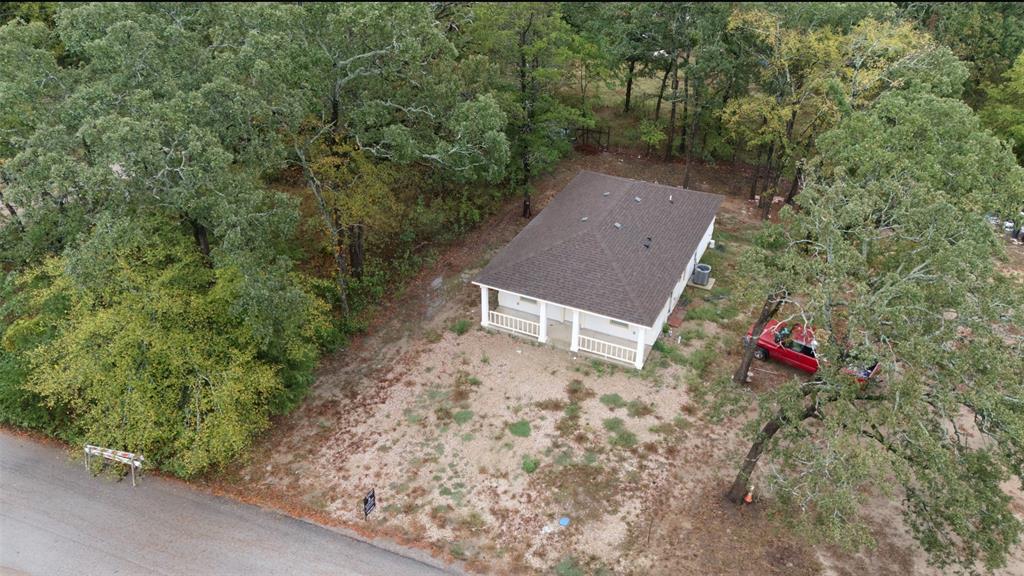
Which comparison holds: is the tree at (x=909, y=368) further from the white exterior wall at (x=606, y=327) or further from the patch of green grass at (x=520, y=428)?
the white exterior wall at (x=606, y=327)

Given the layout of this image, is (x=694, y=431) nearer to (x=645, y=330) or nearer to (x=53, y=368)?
(x=645, y=330)

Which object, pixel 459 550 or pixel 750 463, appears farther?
pixel 750 463

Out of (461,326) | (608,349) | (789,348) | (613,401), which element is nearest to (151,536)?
(461,326)

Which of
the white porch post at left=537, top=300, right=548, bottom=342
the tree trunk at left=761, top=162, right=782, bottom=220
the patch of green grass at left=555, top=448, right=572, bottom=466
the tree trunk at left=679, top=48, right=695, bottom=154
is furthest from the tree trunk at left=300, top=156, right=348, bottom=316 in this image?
the tree trunk at left=761, top=162, right=782, bottom=220

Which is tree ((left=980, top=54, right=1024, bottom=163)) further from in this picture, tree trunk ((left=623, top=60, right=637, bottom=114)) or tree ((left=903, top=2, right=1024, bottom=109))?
tree trunk ((left=623, top=60, right=637, bottom=114))

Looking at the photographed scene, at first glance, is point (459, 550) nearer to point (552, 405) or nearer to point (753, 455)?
point (552, 405)

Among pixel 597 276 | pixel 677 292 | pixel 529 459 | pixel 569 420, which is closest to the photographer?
pixel 529 459
